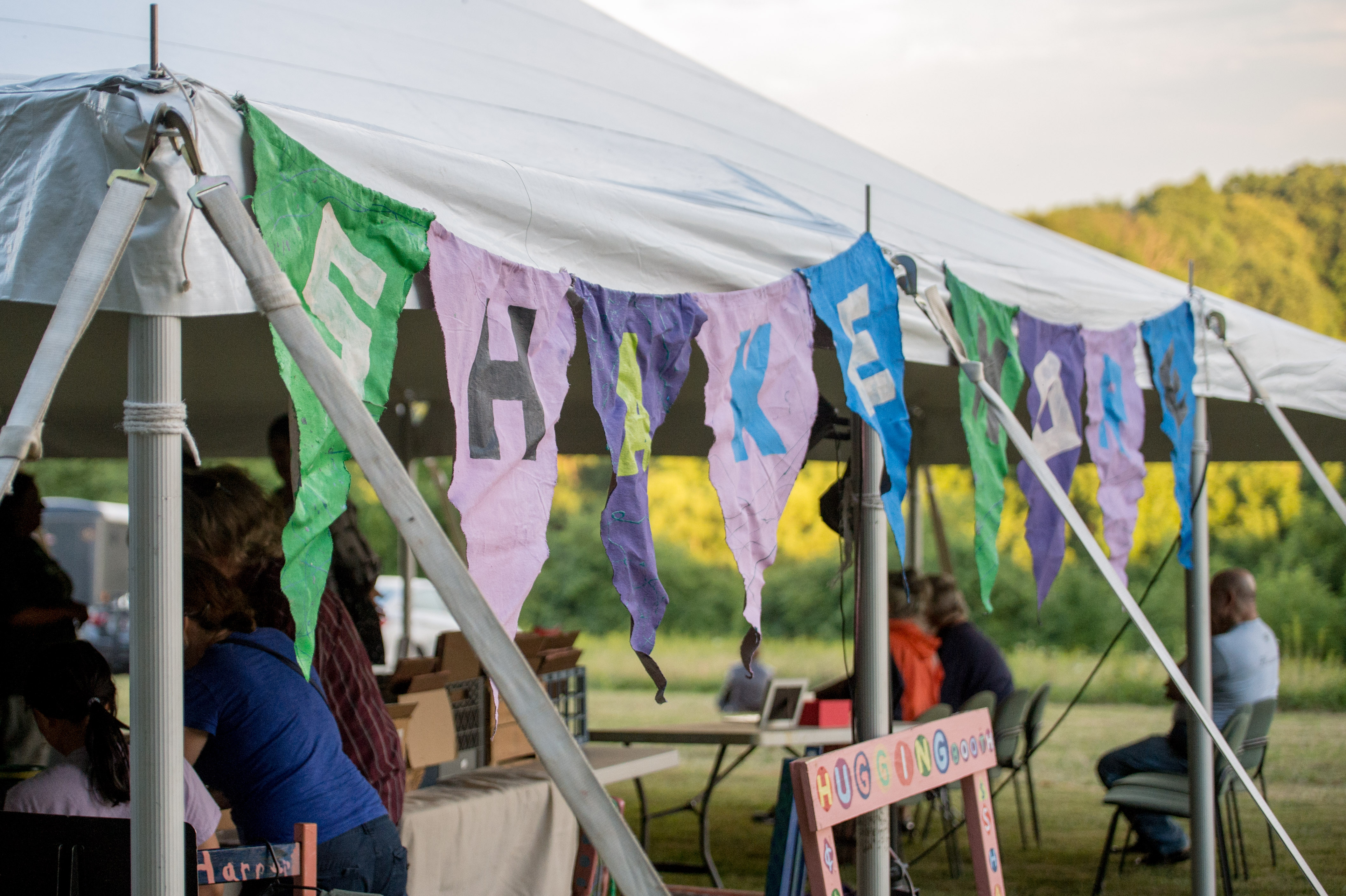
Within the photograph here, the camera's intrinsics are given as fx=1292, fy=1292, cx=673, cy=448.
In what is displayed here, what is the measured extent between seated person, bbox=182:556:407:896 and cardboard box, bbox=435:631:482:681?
1305 mm

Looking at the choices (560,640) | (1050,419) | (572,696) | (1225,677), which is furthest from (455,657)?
(1225,677)

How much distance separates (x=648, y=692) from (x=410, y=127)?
48.0 ft

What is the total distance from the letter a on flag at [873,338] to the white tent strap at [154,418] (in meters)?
1.53

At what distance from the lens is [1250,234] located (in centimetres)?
2023

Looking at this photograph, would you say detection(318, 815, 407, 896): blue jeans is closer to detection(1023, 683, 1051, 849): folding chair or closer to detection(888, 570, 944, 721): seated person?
detection(888, 570, 944, 721): seated person

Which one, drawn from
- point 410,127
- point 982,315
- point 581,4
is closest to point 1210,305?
point 982,315

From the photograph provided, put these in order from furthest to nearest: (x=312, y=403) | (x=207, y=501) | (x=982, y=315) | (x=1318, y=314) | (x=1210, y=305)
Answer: (x=1318, y=314)
(x=1210, y=305)
(x=982, y=315)
(x=207, y=501)
(x=312, y=403)

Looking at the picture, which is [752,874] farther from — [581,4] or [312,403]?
[312,403]

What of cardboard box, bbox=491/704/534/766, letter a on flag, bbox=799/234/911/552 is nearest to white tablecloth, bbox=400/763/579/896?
cardboard box, bbox=491/704/534/766

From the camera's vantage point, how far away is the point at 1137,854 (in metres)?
6.30

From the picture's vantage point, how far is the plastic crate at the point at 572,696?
415cm

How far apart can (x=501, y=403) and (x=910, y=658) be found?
436 cm

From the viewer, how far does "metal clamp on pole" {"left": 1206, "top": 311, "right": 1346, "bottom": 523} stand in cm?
381

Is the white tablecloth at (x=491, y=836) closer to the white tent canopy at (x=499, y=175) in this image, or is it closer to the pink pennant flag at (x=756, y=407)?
the pink pennant flag at (x=756, y=407)
